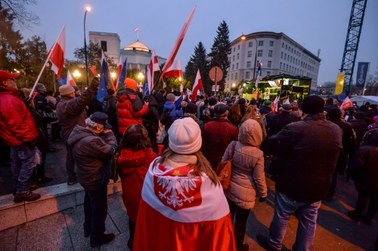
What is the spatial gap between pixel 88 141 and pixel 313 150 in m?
2.63

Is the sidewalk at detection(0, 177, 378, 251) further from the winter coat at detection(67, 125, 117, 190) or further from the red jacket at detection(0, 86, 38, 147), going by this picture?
the red jacket at detection(0, 86, 38, 147)

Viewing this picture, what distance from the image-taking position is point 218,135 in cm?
362

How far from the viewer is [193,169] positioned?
157cm

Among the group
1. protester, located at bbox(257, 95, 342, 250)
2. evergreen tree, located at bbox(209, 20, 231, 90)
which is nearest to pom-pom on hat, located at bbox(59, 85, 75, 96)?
protester, located at bbox(257, 95, 342, 250)

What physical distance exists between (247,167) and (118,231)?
7.32 ft

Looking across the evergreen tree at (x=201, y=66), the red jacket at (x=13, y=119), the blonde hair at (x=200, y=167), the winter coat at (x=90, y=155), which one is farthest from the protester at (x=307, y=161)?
the evergreen tree at (x=201, y=66)

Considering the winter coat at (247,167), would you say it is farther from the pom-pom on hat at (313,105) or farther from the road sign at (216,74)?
the road sign at (216,74)

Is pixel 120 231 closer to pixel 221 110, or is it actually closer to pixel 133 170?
pixel 133 170

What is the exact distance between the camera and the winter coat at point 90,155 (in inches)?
102

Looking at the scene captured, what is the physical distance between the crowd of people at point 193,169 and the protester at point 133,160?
11 millimetres

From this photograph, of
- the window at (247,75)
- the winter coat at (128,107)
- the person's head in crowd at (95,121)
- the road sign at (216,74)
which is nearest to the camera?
the person's head in crowd at (95,121)

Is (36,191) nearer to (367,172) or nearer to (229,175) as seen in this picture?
(229,175)

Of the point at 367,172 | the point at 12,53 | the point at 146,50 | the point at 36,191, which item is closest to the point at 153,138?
the point at 36,191

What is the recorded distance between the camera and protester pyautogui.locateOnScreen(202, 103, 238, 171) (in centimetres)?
362
